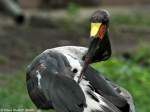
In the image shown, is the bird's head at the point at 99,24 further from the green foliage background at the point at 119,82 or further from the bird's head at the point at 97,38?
the green foliage background at the point at 119,82

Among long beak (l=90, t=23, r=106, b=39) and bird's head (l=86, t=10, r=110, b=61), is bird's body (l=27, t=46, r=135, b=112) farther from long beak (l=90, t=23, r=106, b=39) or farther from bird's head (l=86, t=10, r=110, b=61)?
long beak (l=90, t=23, r=106, b=39)

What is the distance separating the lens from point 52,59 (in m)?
7.04

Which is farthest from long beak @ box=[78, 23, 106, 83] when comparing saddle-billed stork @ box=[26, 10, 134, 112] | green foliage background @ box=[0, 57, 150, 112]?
green foliage background @ box=[0, 57, 150, 112]

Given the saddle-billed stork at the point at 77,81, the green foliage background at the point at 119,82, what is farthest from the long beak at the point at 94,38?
the green foliage background at the point at 119,82

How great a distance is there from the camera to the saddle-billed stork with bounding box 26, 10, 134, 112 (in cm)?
665

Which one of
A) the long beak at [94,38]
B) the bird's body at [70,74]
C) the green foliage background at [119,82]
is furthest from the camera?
the green foliage background at [119,82]

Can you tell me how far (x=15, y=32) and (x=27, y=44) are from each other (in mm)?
1216

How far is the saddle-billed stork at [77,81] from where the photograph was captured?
21.8 ft

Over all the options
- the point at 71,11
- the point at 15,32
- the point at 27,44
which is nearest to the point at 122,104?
the point at 27,44

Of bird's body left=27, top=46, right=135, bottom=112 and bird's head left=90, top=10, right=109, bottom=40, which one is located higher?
bird's head left=90, top=10, right=109, bottom=40

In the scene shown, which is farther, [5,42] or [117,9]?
[117,9]

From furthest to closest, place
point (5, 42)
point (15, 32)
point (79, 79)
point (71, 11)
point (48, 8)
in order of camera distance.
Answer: point (48, 8), point (71, 11), point (15, 32), point (5, 42), point (79, 79)

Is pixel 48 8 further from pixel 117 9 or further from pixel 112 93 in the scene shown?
pixel 112 93

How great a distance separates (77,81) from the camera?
22.2ft
